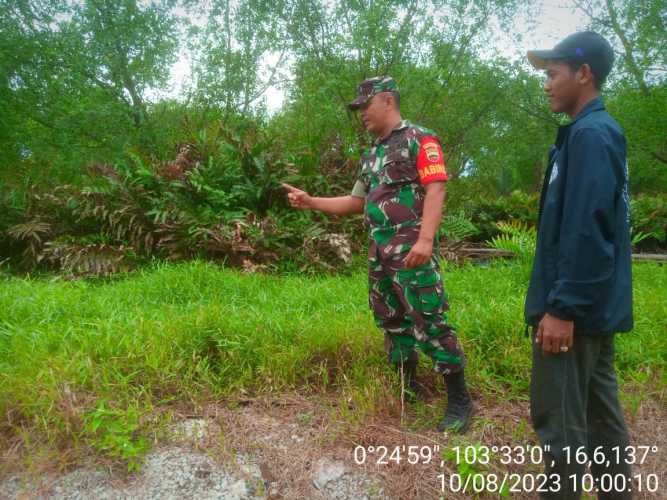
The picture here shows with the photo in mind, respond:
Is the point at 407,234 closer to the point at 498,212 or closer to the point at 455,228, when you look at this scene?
the point at 455,228

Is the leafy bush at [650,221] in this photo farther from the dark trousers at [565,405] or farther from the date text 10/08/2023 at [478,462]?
the dark trousers at [565,405]

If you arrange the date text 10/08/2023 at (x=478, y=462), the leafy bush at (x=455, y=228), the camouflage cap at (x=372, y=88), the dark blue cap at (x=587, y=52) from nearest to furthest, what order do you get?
the dark blue cap at (x=587, y=52) < the date text 10/08/2023 at (x=478, y=462) < the camouflage cap at (x=372, y=88) < the leafy bush at (x=455, y=228)

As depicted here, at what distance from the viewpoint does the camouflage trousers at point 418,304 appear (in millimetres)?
2652

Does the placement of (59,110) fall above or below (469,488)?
above

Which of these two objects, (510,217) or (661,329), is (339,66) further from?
(661,329)

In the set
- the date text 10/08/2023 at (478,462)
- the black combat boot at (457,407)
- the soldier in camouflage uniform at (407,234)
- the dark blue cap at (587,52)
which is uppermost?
the dark blue cap at (587,52)

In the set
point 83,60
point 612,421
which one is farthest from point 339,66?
point 612,421

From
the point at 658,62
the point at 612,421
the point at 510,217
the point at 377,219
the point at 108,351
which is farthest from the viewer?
the point at 510,217

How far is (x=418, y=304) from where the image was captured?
2.65m

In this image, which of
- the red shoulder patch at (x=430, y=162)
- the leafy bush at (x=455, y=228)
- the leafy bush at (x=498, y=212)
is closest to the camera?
the red shoulder patch at (x=430, y=162)

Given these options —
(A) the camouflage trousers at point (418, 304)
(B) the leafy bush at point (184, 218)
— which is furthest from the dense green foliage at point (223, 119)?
(A) the camouflage trousers at point (418, 304)

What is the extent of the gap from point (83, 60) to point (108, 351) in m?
6.22

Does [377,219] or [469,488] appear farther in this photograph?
[377,219]

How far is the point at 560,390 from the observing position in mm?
1890
